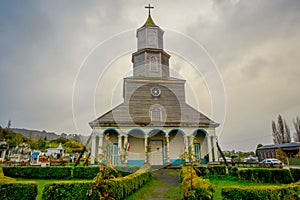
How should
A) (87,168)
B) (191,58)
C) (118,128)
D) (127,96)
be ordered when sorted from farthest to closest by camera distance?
(127,96) < (118,128) < (87,168) < (191,58)

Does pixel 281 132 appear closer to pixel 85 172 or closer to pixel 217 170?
pixel 217 170

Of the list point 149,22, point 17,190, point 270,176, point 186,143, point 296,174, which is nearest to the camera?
point 17,190

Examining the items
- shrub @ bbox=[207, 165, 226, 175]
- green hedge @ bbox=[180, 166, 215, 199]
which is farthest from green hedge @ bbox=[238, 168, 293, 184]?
green hedge @ bbox=[180, 166, 215, 199]

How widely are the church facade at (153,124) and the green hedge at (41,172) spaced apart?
4618 mm

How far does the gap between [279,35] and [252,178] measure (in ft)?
32.6

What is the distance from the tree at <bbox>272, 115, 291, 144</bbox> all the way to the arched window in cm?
5089

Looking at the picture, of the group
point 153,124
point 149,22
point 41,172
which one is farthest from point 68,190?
point 149,22

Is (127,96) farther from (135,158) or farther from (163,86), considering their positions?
(135,158)

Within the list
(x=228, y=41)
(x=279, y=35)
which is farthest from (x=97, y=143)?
(x=279, y=35)

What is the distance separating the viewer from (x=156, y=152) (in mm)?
23406

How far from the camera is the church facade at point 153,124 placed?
2186cm

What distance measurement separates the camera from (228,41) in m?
14.3

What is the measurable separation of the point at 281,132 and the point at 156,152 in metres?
52.0

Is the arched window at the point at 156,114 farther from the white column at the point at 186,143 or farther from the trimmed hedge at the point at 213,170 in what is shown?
the trimmed hedge at the point at 213,170
